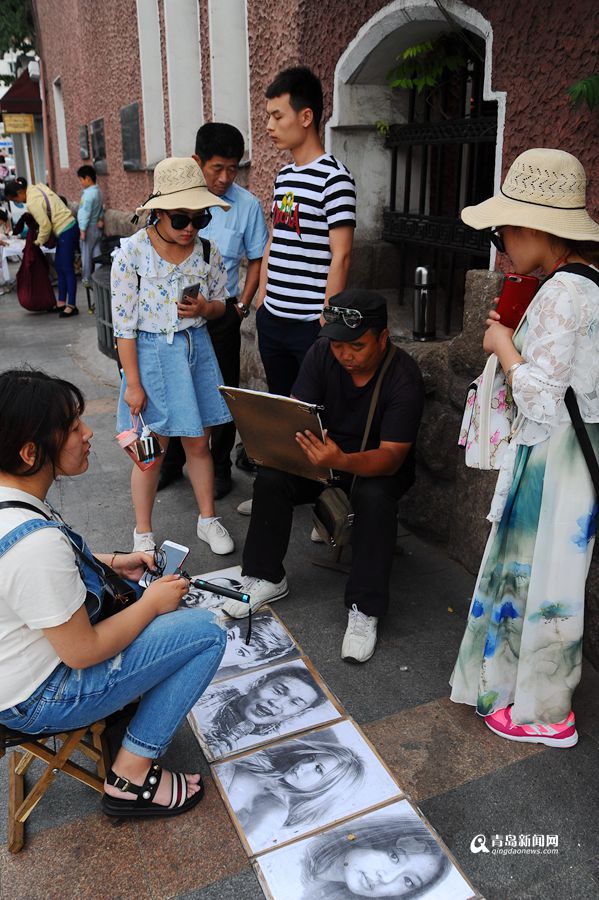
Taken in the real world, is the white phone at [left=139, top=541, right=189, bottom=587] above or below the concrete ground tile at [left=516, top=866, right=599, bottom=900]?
above

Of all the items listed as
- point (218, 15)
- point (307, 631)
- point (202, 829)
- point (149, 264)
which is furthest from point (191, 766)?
point (218, 15)

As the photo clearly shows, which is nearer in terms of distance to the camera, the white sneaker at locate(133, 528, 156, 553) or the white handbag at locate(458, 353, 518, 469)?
the white handbag at locate(458, 353, 518, 469)

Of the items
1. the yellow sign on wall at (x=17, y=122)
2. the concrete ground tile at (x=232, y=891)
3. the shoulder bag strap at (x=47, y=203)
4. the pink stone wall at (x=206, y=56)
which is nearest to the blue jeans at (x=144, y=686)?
the concrete ground tile at (x=232, y=891)

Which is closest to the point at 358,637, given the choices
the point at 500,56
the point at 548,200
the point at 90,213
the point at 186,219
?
the point at 548,200

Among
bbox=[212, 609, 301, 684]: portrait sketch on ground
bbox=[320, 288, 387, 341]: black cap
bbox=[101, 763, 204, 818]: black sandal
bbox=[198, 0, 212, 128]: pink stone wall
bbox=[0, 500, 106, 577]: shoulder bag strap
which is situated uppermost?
bbox=[198, 0, 212, 128]: pink stone wall

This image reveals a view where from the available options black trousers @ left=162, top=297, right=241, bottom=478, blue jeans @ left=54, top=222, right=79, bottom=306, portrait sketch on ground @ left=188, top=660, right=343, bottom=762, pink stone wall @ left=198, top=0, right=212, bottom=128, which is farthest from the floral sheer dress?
blue jeans @ left=54, top=222, right=79, bottom=306

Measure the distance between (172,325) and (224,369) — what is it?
0.85 m

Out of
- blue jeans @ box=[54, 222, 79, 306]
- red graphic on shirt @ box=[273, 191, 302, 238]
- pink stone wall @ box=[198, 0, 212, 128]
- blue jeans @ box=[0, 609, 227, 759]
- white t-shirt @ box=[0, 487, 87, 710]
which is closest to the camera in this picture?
white t-shirt @ box=[0, 487, 87, 710]

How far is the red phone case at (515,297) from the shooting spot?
90.0 inches

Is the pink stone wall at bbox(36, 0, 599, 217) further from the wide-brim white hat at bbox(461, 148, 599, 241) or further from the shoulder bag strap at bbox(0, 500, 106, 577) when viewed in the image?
the shoulder bag strap at bbox(0, 500, 106, 577)

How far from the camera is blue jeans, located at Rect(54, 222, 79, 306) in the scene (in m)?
9.97

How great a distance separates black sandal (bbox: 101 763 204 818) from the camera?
2.16 metres

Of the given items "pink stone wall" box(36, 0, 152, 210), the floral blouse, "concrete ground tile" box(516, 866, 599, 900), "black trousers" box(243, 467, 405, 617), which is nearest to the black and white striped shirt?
the floral blouse

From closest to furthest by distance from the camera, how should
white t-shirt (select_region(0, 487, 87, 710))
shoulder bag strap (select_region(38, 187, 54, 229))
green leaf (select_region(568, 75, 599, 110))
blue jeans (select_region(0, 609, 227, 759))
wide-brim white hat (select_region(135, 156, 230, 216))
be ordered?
white t-shirt (select_region(0, 487, 87, 710)) < blue jeans (select_region(0, 609, 227, 759)) < green leaf (select_region(568, 75, 599, 110)) < wide-brim white hat (select_region(135, 156, 230, 216)) < shoulder bag strap (select_region(38, 187, 54, 229))
